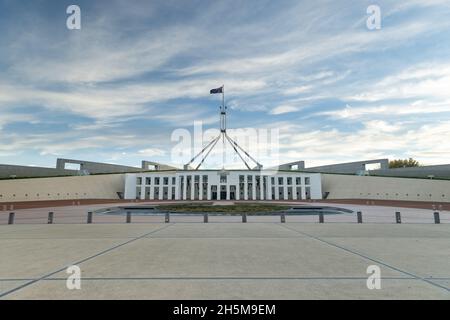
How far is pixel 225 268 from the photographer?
6.50m

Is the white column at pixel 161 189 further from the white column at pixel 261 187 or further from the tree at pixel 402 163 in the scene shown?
the tree at pixel 402 163

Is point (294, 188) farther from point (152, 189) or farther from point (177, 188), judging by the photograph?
point (152, 189)

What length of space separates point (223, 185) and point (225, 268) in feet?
210

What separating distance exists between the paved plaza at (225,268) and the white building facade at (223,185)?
58847 millimetres

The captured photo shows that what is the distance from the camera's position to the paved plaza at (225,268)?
484 cm

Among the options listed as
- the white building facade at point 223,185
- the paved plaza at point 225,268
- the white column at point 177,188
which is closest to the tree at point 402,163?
the white building facade at point 223,185

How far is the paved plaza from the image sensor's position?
15.9ft

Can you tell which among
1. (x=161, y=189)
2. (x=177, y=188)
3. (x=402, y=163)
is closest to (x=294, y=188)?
(x=177, y=188)

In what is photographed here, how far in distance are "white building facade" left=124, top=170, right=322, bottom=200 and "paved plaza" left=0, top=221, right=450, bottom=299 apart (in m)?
58.8
